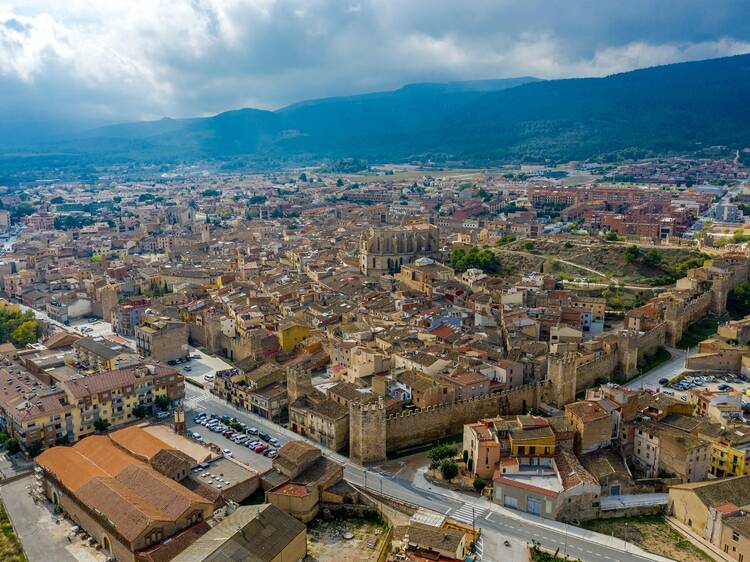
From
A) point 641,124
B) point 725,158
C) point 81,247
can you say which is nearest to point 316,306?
point 81,247

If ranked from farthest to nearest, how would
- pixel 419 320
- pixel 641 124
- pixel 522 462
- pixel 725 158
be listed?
pixel 641 124
pixel 725 158
pixel 419 320
pixel 522 462

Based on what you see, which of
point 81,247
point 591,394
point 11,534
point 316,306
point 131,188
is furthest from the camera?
point 131,188

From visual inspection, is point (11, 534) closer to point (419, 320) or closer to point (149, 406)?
point (149, 406)

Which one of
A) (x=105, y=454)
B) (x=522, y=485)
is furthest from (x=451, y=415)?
(x=105, y=454)

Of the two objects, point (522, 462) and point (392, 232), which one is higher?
point (392, 232)

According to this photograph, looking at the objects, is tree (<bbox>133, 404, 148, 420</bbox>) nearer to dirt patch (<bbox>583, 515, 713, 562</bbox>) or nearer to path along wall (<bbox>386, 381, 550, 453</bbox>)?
path along wall (<bbox>386, 381, 550, 453</bbox>)

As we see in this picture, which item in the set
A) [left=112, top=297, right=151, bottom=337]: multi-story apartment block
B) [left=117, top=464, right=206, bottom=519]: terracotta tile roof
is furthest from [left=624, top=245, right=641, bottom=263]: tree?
[left=117, top=464, right=206, bottom=519]: terracotta tile roof
